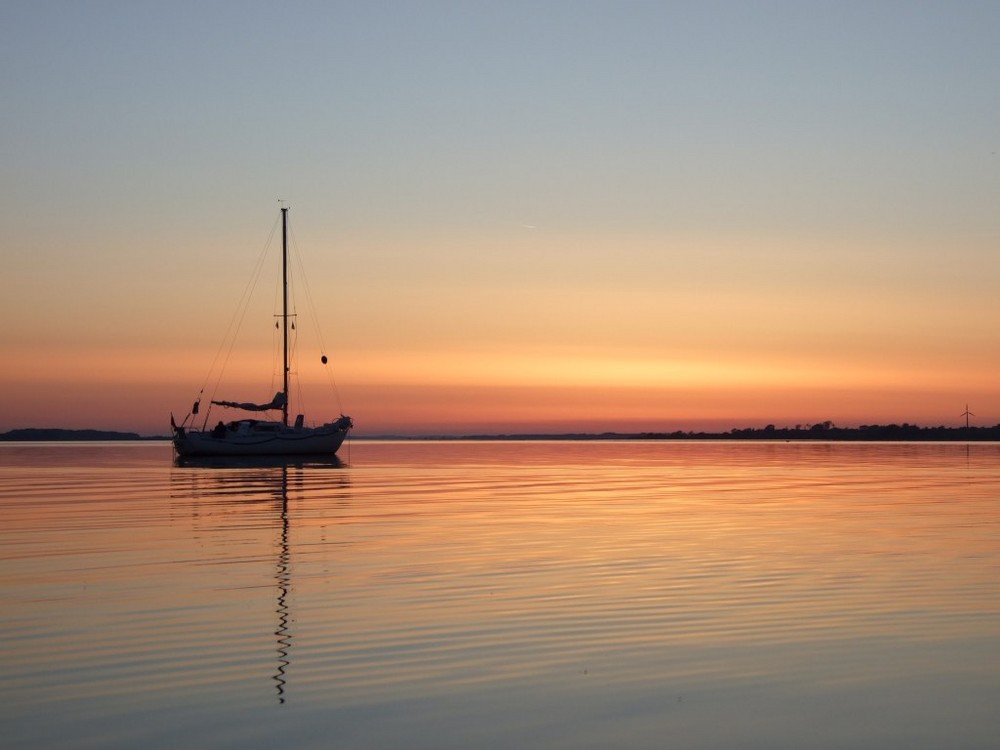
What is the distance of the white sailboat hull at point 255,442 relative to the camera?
97.7 metres

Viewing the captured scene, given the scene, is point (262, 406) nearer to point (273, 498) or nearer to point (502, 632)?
point (273, 498)

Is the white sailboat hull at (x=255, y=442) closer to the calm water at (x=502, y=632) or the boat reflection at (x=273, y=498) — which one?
the boat reflection at (x=273, y=498)

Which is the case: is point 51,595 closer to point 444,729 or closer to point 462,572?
point 462,572

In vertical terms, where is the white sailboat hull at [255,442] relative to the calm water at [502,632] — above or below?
above

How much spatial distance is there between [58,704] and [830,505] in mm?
33195

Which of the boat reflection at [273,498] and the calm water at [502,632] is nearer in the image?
the calm water at [502,632]

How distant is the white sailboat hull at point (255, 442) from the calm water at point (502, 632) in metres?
63.7

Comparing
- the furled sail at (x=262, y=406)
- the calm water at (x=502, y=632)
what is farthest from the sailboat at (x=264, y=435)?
the calm water at (x=502, y=632)

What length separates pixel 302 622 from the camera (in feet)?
54.5

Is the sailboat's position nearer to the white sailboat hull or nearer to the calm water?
the white sailboat hull

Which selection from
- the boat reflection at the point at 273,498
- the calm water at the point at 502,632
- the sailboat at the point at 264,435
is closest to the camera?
the calm water at the point at 502,632

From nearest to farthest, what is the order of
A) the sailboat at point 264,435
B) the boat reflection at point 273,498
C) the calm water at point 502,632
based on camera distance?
the calm water at point 502,632 < the boat reflection at point 273,498 < the sailboat at point 264,435

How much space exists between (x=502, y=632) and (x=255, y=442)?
8495 centimetres

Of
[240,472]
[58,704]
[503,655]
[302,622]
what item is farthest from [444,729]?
[240,472]
